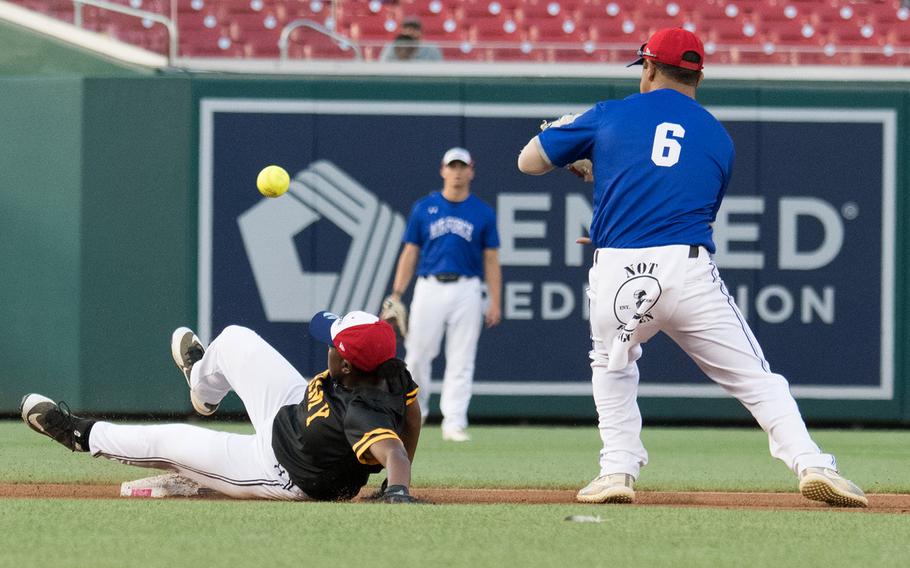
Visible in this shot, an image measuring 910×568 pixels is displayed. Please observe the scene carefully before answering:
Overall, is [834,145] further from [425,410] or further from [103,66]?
[103,66]

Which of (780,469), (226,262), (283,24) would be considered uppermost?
(283,24)

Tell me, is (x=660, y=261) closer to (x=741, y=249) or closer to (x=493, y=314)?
(x=493, y=314)

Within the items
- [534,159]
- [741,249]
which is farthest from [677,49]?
[741,249]

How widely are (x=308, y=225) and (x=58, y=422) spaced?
5.27m

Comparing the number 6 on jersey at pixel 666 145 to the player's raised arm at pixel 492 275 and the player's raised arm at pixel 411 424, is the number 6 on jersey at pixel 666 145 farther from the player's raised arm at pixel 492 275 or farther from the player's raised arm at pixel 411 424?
the player's raised arm at pixel 492 275

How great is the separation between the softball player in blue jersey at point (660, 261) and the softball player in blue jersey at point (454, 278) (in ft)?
12.5

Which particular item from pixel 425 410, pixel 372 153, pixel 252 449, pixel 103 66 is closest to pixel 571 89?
pixel 372 153

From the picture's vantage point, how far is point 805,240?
1098 centimetres

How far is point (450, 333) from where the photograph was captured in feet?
31.7

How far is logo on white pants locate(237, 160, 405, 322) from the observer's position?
11.0 meters

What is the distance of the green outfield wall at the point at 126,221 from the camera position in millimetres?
10828

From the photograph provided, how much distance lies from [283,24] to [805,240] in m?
5.18

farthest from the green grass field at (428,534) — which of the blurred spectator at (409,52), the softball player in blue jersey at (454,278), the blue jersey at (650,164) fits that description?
the blurred spectator at (409,52)

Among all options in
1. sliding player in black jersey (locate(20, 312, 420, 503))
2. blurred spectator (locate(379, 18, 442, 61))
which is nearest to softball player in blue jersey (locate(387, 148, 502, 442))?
blurred spectator (locate(379, 18, 442, 61))
